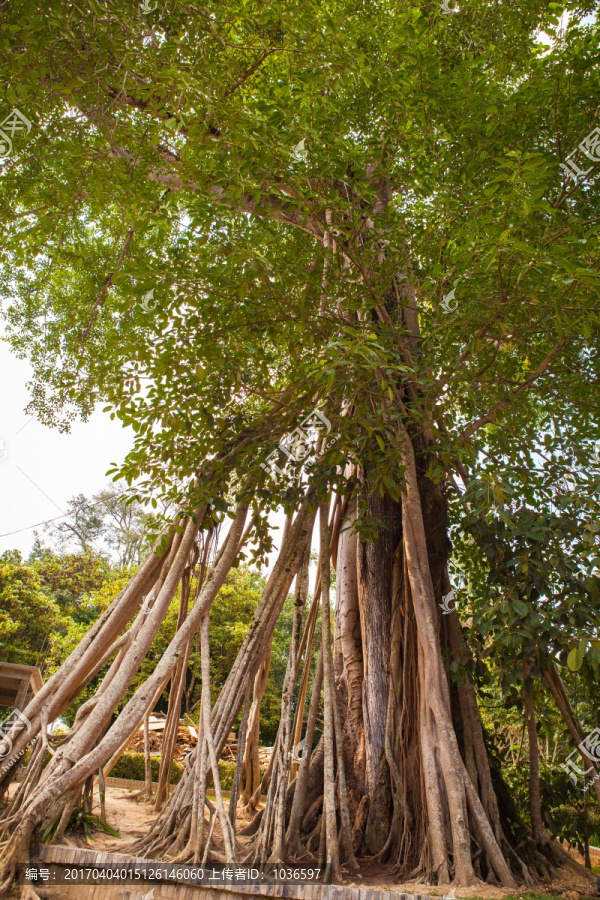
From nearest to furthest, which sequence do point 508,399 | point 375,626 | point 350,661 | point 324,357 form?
1. point 324,357
2. point 508,399
3. point 375,626
4. point 350,661

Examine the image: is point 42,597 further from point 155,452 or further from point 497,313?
point 497,313

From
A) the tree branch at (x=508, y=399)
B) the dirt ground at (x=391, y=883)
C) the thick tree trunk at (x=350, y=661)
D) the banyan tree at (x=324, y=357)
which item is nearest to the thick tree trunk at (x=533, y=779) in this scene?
the banyan tree at (x=324, y=357)

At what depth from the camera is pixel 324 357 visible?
260 cm

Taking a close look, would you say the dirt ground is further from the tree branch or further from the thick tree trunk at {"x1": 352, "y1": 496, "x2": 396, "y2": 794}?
the tree branch

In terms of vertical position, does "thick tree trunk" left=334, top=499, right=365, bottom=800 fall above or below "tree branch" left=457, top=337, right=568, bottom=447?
below

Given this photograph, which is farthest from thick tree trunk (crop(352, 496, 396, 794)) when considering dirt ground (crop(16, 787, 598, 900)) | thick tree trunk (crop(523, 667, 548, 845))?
thick tree trunk (crop(523, 667, 548, 845))

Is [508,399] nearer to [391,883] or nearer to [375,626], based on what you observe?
[375,626]

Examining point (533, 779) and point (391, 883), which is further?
point (533, 779)

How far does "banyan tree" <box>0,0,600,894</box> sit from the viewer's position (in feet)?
8.73

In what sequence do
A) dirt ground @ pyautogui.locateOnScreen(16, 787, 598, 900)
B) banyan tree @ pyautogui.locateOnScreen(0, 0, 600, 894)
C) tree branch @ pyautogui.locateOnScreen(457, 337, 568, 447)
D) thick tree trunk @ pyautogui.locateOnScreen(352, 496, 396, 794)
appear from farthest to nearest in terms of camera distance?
thick tree trunk @ pyautogui.locateOnScreen(352, 496, 396, 794), tree branch @ pyautogui.locateOnScreen(457, 337, 568, 447), banyan tree @ pyautogui.locateOnScreen(0, 0, 600, 894), dirt ground @ pyautogui.locateOnScreen(16, 787, 598, 900)

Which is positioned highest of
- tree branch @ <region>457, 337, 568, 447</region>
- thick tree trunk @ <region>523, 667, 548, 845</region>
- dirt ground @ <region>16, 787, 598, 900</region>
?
tree branch @ <region>457, 337, 568, 447</region>

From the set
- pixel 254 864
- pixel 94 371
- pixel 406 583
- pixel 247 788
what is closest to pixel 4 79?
pixel 94 371

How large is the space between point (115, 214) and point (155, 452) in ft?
12.3

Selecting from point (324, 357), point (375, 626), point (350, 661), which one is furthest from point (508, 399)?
point (350, 661)
